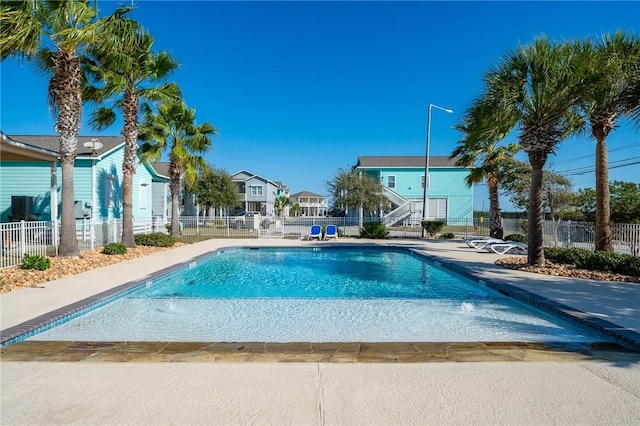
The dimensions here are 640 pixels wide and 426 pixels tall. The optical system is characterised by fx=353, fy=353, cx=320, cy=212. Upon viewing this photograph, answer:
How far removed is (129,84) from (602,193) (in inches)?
662

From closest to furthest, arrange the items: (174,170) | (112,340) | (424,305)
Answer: (112,340) < (424,305) < (174,170)

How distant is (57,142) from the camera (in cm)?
1809

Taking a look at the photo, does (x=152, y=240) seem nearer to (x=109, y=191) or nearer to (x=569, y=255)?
(x=109, y=191)

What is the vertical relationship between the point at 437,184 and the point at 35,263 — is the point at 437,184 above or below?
above

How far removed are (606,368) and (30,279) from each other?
11.1 meters

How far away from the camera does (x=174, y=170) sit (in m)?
18.9

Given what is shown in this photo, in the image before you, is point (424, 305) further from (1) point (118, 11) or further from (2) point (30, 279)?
(1) point (118, 11)

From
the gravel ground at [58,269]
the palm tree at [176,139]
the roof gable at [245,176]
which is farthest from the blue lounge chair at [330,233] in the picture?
the roof gable at [245,176]

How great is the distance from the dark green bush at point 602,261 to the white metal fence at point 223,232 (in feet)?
8.35

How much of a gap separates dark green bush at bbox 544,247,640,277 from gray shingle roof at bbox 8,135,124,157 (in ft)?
64.1

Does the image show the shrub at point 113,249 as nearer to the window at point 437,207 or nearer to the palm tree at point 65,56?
the palm tree at point 65,56

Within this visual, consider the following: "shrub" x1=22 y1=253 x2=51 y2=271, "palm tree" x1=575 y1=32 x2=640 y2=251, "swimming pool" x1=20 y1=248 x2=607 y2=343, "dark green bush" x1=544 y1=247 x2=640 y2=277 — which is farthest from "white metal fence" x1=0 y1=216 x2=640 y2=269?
"swimming pool" x1=20 y1=248 x2=607 y2=343

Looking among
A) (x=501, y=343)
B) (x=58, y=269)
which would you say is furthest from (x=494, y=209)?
(x=58, y=269)

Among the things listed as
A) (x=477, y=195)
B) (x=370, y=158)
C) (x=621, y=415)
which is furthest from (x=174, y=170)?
(x=477, y=195)
